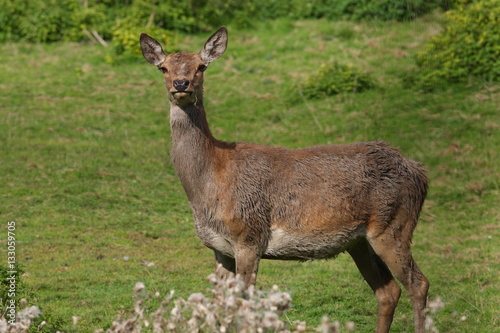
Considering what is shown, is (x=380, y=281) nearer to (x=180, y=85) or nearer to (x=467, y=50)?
(x=180, y=85)

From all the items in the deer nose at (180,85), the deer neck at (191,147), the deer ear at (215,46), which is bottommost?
the deer neck at (191,147)

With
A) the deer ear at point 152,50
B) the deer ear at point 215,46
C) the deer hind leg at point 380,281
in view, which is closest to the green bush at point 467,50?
the deer hind leg at point 380,281

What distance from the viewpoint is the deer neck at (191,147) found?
784 centimetres

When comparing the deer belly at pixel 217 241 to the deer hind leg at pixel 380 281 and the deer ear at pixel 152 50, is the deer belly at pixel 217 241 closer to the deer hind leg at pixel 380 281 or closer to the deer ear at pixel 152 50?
the deer hind leg at pixel 380 281

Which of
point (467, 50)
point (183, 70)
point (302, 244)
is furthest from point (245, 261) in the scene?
point (467, 50)

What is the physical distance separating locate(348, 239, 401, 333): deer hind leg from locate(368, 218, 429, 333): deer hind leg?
12.9 inches

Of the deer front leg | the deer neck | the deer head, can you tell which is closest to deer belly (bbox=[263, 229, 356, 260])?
the deer front leg

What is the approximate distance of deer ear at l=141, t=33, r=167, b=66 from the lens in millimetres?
8266

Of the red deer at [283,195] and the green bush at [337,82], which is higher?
the red deer at [283,195]

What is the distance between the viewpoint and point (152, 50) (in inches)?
327

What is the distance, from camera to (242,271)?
7508 mm

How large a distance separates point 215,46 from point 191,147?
113 centimetres

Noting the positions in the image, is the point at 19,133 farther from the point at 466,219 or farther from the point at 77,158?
the point at 466,219

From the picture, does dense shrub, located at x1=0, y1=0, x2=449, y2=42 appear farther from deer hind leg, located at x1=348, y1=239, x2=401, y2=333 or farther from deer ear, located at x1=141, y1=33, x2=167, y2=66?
deer hind leg, located at x1=348, y1=239, x2=401, y2=333
